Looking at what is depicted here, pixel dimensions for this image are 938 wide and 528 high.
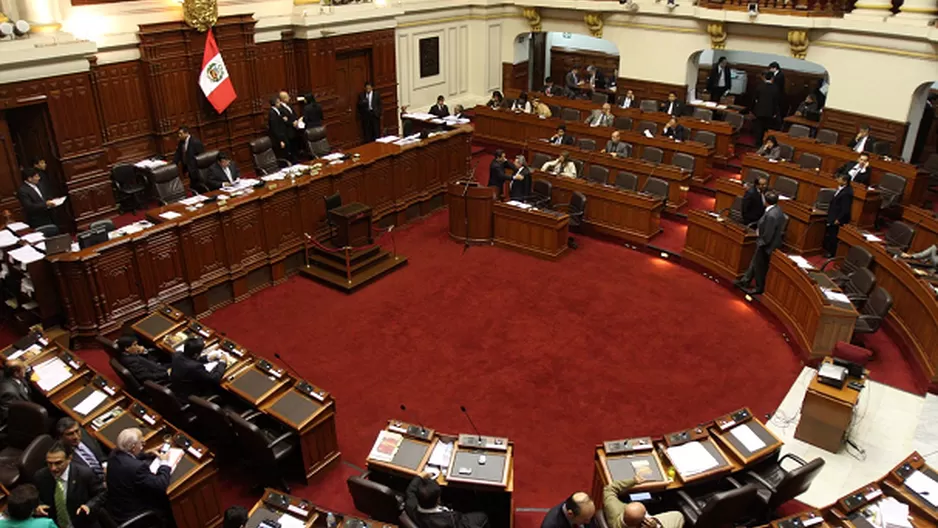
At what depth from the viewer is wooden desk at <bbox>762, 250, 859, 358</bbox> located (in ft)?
26.3

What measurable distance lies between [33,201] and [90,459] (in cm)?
564

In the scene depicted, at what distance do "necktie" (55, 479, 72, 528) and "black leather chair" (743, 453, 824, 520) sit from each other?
5306mm

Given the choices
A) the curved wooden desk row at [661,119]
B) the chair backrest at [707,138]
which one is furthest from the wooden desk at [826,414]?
the curved wooden desk row at [661,119]

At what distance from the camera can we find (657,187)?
1184 centimetres

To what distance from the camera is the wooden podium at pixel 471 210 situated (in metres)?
11.4

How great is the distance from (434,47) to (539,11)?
125 inches

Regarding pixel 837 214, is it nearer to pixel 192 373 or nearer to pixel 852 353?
pixel 852 353

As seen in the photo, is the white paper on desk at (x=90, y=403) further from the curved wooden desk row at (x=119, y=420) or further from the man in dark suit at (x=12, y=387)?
the man in dark suit at (x=12, y=387)

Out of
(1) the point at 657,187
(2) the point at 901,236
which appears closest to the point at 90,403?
(1) the point at 657,187

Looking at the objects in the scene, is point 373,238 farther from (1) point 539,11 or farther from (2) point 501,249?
(1) point 539,11

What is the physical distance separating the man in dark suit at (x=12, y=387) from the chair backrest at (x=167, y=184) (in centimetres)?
486

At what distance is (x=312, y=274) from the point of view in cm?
1050

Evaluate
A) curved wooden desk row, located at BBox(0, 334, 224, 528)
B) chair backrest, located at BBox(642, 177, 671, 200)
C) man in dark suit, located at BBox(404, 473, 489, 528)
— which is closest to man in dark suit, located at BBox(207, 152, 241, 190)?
curved wooden desk row, located at BBox(0, 334, 224, 528)

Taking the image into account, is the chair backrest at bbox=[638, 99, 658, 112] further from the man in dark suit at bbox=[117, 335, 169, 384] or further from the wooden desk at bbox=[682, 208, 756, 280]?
the man in dark suit at bbox=[117, 335, 169, 384]
